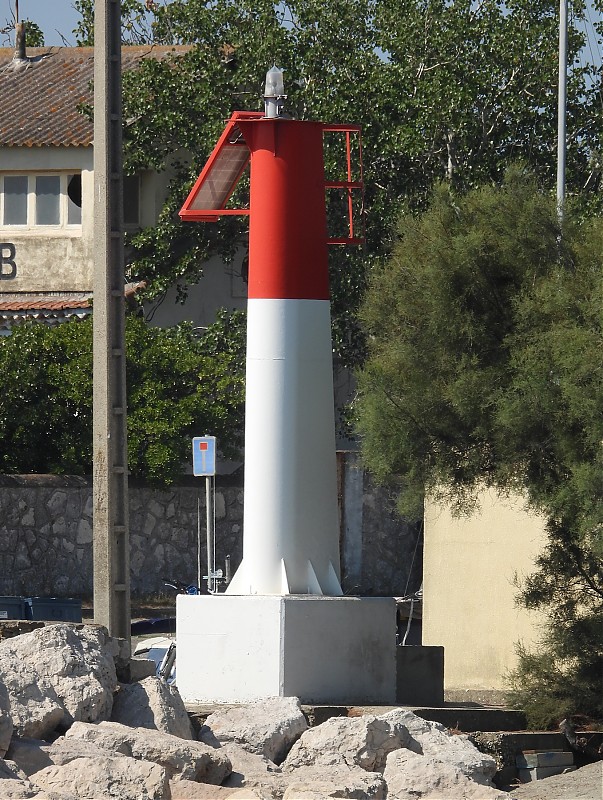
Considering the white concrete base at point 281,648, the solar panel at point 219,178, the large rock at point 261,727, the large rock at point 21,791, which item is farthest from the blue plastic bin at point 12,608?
the large rock at point 21,791

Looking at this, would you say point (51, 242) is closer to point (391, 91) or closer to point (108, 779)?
point (391, 91)

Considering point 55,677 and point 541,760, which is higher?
point 55,677

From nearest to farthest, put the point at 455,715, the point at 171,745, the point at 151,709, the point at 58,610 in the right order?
the point at 171,745 → the point at 151,709 → the point at 455,715 → the point at 58,610

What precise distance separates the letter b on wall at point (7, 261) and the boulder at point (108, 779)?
2143 cm

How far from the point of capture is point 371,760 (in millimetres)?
10203

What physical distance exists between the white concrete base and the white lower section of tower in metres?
0.36

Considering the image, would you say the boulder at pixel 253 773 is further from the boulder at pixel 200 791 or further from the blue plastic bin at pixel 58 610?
the blue plastic bin at pixel 58 610

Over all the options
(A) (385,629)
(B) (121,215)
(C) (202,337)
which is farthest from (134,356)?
(A) (385,629)

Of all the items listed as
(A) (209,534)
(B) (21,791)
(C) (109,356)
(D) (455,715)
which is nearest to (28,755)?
(B) (21,791)

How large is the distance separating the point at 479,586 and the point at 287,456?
159 inches

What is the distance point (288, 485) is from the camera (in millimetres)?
12852

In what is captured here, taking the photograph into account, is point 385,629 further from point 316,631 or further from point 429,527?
point 429,527

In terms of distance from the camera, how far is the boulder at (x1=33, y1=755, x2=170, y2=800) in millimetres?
8383

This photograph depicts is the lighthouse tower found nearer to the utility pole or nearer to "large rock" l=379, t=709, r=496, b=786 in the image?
the utility pole
